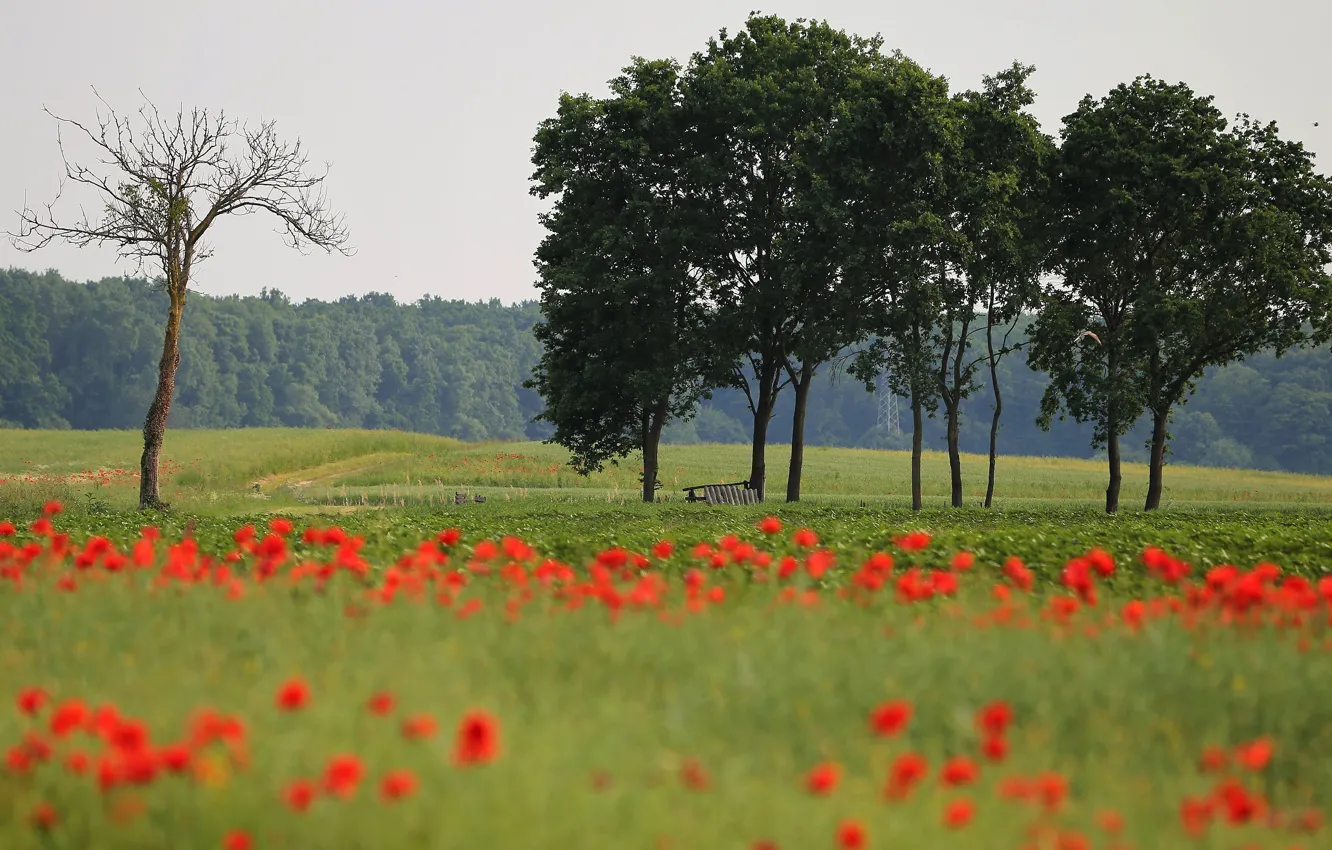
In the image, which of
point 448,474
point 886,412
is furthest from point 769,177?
point 886,412

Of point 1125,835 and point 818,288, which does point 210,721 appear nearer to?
point 1125,835

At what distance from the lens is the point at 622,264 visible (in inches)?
1270

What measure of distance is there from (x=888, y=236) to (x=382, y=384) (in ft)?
370

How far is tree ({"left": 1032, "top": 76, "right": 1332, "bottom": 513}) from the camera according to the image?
3042cm

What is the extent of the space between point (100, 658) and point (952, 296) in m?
25.7

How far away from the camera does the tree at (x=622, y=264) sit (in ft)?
103

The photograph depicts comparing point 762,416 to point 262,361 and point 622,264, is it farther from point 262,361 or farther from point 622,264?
point 262,361

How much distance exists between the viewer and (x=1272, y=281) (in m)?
30.8

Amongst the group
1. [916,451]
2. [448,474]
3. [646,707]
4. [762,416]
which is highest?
[762,416]

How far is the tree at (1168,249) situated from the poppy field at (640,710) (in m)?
23.8

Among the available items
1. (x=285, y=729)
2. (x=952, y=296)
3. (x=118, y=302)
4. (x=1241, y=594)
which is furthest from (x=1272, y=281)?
(x=118, y=302)

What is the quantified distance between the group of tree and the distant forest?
209ft

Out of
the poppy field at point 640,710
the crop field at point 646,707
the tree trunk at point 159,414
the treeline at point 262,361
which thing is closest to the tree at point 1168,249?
the tree trunk at point 159,414

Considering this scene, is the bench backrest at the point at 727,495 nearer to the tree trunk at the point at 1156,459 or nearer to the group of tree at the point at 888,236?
the group of tree at the point at 888,236
